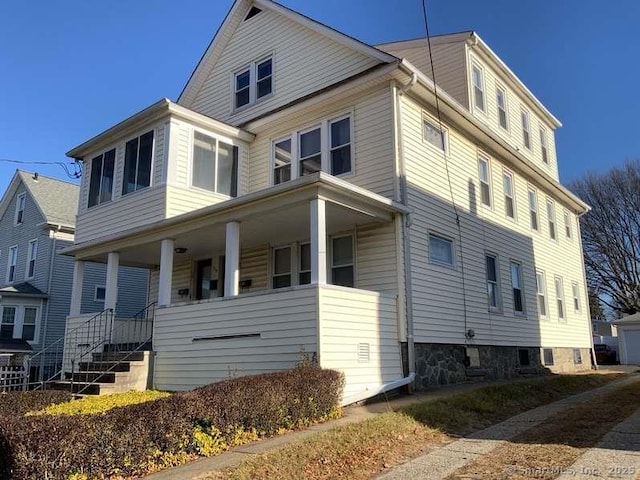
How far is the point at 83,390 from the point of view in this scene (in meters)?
11.0

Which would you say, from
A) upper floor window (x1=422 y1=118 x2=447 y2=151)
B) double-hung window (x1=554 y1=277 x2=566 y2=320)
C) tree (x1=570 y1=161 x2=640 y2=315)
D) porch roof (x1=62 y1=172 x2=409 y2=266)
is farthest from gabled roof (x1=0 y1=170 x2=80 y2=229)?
tree (x1=570 y1=161 x2=640 y2=315)

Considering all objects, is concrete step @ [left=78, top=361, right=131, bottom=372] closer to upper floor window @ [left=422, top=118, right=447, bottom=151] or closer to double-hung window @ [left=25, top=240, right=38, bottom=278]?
upper floor window @ [left=422, top=118, right=447, bottom=151]

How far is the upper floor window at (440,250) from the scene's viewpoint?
41.0 feet

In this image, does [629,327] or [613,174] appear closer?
[629,327]

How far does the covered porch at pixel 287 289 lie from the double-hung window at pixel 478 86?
20.8 feet

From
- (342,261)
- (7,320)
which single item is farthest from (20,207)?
(342,261)

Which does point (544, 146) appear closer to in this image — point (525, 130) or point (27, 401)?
point (525, 130)

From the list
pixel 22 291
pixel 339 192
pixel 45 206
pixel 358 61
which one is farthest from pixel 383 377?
pixel 45 206

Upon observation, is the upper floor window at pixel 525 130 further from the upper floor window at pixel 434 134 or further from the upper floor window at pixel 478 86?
the upper floor window at pixel 434 134

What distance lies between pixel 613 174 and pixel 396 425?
115 ft

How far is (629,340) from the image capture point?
28.4m

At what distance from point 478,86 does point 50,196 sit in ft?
67.8

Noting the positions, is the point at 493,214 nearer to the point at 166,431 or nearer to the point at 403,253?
the point at 403,253

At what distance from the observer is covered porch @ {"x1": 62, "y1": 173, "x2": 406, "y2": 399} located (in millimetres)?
9508
